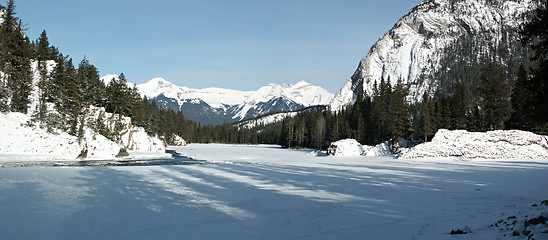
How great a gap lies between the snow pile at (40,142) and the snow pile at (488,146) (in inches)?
1651

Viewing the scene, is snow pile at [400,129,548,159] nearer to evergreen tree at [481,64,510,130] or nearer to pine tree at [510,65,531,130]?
evergreen tree at [481,64,510,130]

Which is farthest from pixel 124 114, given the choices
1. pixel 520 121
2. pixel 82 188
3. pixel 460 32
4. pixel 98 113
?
pixel 460 32

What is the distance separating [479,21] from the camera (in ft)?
538

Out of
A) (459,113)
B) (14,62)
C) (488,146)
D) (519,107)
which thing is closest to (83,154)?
(14,62)

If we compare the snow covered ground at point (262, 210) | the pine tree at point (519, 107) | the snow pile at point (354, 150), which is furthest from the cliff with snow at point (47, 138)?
the pine tree at point (519, 107)

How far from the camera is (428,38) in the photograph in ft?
563

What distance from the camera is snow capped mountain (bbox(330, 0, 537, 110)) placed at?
154 meters

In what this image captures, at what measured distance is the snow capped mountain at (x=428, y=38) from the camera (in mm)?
153750

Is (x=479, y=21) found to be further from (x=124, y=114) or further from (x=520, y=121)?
(x=124, y=114)

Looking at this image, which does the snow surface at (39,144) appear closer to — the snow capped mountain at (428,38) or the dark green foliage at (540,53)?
the dark green foliage at (540,53)

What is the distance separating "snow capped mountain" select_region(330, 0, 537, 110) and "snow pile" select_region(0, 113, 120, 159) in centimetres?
13586

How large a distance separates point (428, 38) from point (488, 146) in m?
163

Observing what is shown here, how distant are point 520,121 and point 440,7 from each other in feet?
540

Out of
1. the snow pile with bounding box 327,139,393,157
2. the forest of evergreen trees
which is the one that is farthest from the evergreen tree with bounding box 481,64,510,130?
the snow pile with bounding box 327,139,393,157
